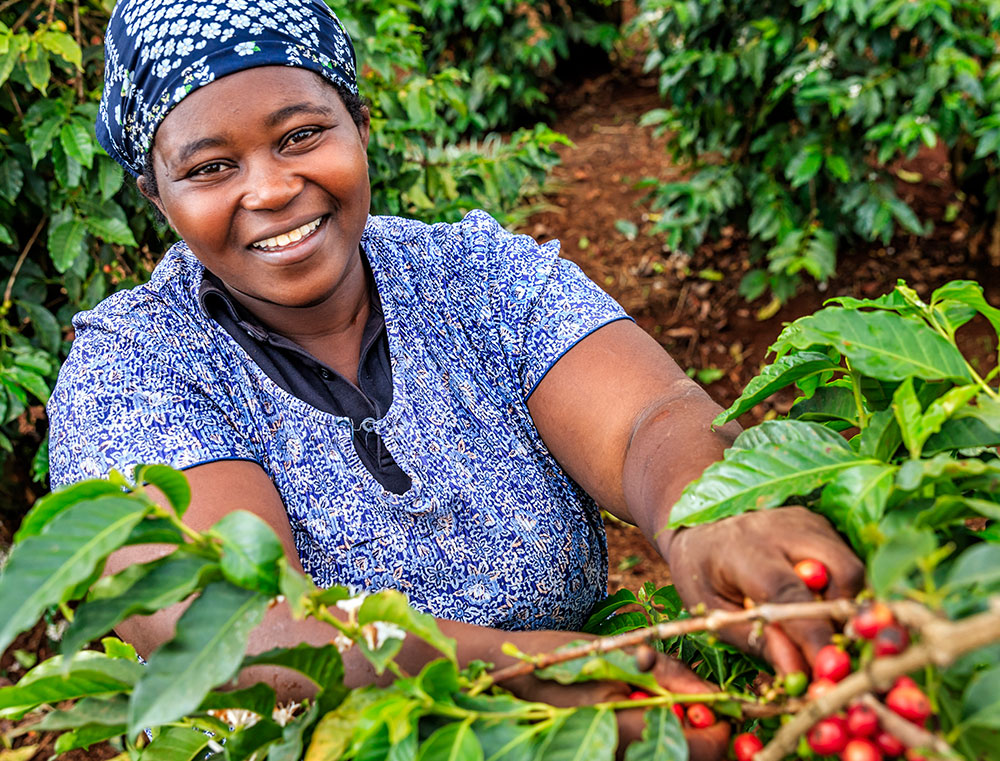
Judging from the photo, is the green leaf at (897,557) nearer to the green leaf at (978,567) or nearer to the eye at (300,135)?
the green leaf at (978,567)

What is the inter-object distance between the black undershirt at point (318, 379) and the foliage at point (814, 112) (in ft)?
9.35

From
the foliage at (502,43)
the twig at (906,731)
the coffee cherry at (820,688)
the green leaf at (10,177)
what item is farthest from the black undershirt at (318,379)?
the foliage at (502,43)

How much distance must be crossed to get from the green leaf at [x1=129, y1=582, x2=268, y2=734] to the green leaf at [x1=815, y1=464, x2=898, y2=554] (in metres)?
0.63

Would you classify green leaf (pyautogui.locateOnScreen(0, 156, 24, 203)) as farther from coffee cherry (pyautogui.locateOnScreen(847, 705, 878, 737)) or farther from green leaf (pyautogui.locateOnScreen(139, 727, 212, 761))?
coffee cherry (pyautogui.locateOnScreen(847, 705, 878, 737))

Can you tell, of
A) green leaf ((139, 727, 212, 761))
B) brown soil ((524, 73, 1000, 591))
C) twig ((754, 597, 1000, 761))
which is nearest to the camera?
twig ((754, 597, 1000, 761))

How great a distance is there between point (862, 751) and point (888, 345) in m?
0.52

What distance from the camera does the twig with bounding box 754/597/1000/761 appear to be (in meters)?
0.69

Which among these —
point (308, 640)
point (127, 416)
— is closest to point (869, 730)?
point (308, 640)

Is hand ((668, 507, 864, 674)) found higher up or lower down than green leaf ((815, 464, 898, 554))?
lower down

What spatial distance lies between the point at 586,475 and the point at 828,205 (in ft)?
10.9

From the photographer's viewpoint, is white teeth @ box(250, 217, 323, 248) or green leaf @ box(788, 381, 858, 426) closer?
→ green leaf @ box(788, 381, 858, 426)

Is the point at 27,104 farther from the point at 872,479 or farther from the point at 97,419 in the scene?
the point at 872,479

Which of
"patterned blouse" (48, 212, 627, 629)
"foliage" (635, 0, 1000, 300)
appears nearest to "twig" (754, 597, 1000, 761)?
"patterned blouse" (48, 212, 627, 629)

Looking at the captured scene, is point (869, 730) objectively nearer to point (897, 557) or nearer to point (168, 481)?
point (897, 557)
